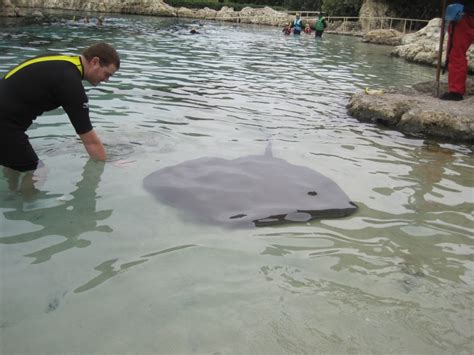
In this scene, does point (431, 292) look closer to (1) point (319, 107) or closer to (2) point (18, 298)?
(2) point (18, 298)

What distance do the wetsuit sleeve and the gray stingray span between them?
819 mm

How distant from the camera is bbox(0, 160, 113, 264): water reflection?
302 cm

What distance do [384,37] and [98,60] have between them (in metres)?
24.4

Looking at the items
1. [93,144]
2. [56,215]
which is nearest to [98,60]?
[93,144]

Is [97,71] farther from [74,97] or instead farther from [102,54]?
[74,97]

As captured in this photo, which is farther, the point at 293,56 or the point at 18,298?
the point at 293,56

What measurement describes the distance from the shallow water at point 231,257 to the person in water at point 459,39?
6.20 ft

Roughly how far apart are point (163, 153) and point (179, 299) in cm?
273

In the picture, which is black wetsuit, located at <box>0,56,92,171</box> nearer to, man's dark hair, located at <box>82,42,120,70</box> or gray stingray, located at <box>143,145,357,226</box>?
man's dark hair, located at <box>82,42,120,70</box>

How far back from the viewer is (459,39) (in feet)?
22.9

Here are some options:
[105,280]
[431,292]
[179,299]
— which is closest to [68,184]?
[105,280]

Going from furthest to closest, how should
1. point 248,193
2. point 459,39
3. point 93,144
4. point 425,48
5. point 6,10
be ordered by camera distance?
point 6,10 < point 425,48 < point 459,39 < point 93,144 < point 248,193

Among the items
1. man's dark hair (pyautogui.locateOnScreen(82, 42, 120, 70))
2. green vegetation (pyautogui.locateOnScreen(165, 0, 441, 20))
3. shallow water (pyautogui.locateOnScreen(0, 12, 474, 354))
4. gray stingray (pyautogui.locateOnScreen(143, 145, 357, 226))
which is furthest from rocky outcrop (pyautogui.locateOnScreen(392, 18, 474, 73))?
green vegetation (pyautogui.locateOnScreen(165, 0, 441, 20))

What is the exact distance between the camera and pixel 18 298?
95.5 inches
